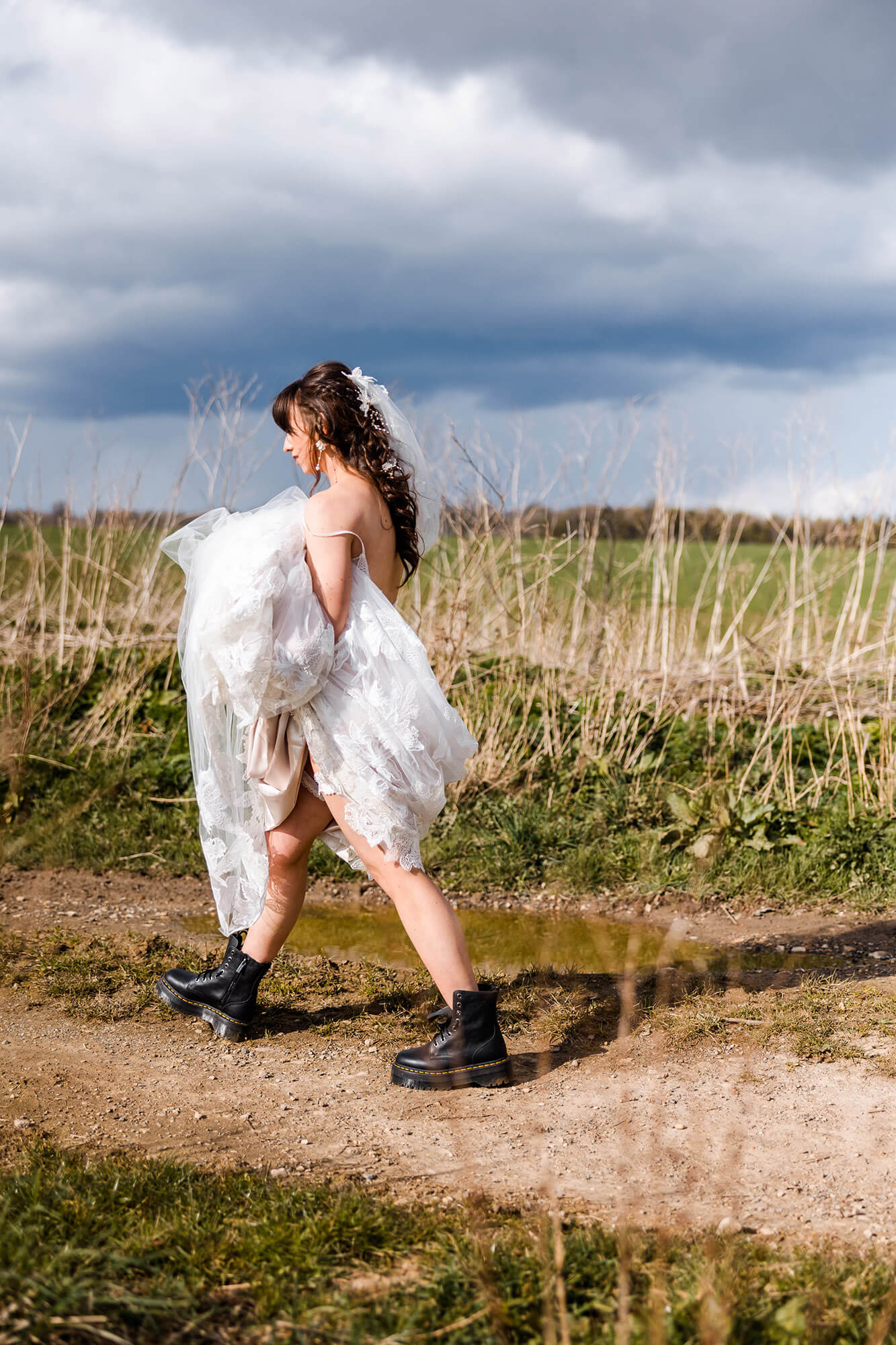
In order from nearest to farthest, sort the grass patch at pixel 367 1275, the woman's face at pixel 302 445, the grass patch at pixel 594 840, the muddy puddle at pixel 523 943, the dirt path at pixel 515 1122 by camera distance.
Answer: the grass patch at pixel 367 1275 → the dirt path at pixel 515 1122 → the woman's face at pixel 302 445 → the muddy puddle at pixel 523 943 → the grass patch at pixel 594 840

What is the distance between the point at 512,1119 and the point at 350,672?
1.32 m

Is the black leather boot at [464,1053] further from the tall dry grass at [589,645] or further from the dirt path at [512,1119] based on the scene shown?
the tall dry grass at [589,645]

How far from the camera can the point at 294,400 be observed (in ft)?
10.3

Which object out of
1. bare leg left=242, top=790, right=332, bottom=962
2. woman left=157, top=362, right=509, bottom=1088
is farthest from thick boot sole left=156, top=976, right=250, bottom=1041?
woman left=157, top=362, right=509, bottom=1088

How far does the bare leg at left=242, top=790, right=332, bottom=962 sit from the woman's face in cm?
100

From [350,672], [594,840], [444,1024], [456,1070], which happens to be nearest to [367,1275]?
[456,1070]

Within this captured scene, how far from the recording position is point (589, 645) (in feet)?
21.9

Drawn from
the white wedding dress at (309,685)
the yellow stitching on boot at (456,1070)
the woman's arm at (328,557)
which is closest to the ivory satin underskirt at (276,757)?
the white wedding dress at (309,685)

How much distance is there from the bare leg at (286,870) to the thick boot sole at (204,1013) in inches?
9.1

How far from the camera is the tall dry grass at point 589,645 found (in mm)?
6262

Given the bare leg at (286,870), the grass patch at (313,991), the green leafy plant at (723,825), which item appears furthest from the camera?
the green leafy plant at (723,825)

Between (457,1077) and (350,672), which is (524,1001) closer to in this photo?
(457,1077)

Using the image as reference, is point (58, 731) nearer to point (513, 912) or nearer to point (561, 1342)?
point (513, 912)

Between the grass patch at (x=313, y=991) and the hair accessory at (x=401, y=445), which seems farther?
the grass patch at (x=313, y=991)
